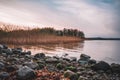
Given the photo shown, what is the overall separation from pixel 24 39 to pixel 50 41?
581cm

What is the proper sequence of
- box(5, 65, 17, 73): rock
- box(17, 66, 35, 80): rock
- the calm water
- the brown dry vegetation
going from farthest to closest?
the brown dry vegetation, the calm water, box(5, 65, 17, 73): rock, box(17, 66, 35, 80): rock

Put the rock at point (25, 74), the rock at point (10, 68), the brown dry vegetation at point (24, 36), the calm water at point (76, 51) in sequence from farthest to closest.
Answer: the brown dry vegetation at point (24, 36) → the calm water at point (76, 51) → the rock at point (10, 68) → the rock at point (25, 74)

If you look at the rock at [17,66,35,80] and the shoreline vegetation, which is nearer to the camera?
the rock at [17,66,35,80]

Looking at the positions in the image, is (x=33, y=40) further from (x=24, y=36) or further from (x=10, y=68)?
(x=10, y=68)

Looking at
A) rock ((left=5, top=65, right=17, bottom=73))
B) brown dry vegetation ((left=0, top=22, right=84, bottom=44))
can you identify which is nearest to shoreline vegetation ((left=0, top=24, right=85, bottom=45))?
brown dry vegetation ((left=0, top=22, right=84, bottom=44))

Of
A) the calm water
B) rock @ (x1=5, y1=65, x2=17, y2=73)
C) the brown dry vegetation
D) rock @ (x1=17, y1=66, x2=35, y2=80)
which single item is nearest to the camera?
rock @ (x1=17, y1=66, x2=35, y2=80)

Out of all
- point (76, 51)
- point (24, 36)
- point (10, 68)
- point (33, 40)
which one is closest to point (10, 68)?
point (10, 68)

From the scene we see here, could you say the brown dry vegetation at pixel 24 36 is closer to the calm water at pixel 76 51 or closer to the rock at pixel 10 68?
the calm water at pixel 76 51

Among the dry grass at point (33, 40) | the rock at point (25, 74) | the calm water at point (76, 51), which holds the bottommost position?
the calm water at point (76, 51)

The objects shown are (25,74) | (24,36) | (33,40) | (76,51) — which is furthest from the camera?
(33,40)

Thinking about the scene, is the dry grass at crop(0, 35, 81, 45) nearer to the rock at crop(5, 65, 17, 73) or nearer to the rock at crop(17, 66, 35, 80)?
the rock at crop(5, 65, 17, 73)

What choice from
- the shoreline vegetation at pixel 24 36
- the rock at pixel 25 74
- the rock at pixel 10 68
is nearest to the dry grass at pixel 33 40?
the shoreline vegetation at pixel 24 36

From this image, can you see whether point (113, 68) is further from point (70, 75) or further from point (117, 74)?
point (70, 75)

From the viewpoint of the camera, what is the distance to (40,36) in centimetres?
2903
